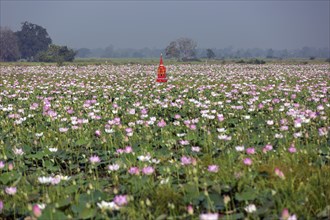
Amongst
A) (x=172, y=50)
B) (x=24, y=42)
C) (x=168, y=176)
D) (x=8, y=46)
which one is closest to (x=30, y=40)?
(x=24, y=42)

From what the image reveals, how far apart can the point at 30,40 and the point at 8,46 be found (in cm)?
1112

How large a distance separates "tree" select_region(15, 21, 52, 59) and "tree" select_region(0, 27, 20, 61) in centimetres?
653

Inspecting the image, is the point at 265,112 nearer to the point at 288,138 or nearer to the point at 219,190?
the point at 288,138

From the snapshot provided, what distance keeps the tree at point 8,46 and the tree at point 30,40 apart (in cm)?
653

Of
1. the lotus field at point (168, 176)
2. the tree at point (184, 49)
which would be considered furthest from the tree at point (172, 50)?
the lotus field at point (168, 176)

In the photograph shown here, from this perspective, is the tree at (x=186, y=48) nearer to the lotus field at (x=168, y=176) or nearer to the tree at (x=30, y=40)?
the tree at (x=30, y=40)

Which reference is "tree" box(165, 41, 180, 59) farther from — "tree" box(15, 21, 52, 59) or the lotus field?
the lotus field

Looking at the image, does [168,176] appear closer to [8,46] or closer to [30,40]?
[8,46]

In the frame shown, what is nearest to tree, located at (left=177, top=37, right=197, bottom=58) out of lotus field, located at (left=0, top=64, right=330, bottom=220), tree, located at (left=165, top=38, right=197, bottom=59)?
tree, located at (left=165, top=38, right=197, bottom=59)

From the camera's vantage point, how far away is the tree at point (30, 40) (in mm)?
95500

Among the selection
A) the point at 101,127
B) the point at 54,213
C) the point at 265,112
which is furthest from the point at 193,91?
the point at 54,213

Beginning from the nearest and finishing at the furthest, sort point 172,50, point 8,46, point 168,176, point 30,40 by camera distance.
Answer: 1. point 168,176
2. point 8,46
3. point 30,40
4. point 172,50

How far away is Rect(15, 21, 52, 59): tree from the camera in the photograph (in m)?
95.5

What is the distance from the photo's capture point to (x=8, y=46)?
8569 cm
